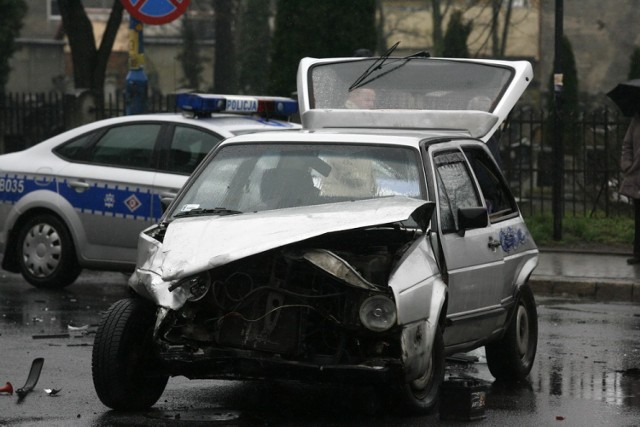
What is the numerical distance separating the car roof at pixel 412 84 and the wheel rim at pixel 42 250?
3466mm

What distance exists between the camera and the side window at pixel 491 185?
29.0ft

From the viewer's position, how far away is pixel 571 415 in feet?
24.7

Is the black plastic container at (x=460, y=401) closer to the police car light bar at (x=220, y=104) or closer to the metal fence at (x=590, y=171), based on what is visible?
the police car light bar at (x=220, y=104)

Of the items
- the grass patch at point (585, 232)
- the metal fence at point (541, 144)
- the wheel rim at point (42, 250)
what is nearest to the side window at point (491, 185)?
the wheel rim at point (42, 250)

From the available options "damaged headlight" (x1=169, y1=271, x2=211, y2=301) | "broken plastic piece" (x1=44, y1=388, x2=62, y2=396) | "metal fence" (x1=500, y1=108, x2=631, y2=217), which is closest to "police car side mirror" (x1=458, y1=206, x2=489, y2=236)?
"damaged headlight" (x1=169, y1=271, x2=211, y2=301)

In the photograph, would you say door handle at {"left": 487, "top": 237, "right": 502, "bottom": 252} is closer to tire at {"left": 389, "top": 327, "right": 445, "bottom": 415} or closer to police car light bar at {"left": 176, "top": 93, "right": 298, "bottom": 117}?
tire at {"left": 389, "top": 327, "right": 445, "bottom": 415}

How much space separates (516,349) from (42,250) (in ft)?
18.2

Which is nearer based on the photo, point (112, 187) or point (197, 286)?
point (197, 286)

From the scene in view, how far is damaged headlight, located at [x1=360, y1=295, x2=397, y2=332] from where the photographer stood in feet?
22.1

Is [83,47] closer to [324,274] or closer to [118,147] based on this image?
[118,147]

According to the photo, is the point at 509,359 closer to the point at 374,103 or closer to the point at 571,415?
the point at 571,415

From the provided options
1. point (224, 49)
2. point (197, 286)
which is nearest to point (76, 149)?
point (197, 286)

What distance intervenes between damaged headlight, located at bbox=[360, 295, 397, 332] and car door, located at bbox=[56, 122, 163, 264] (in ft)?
19.4

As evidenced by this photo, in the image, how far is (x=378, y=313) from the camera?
266 inches
